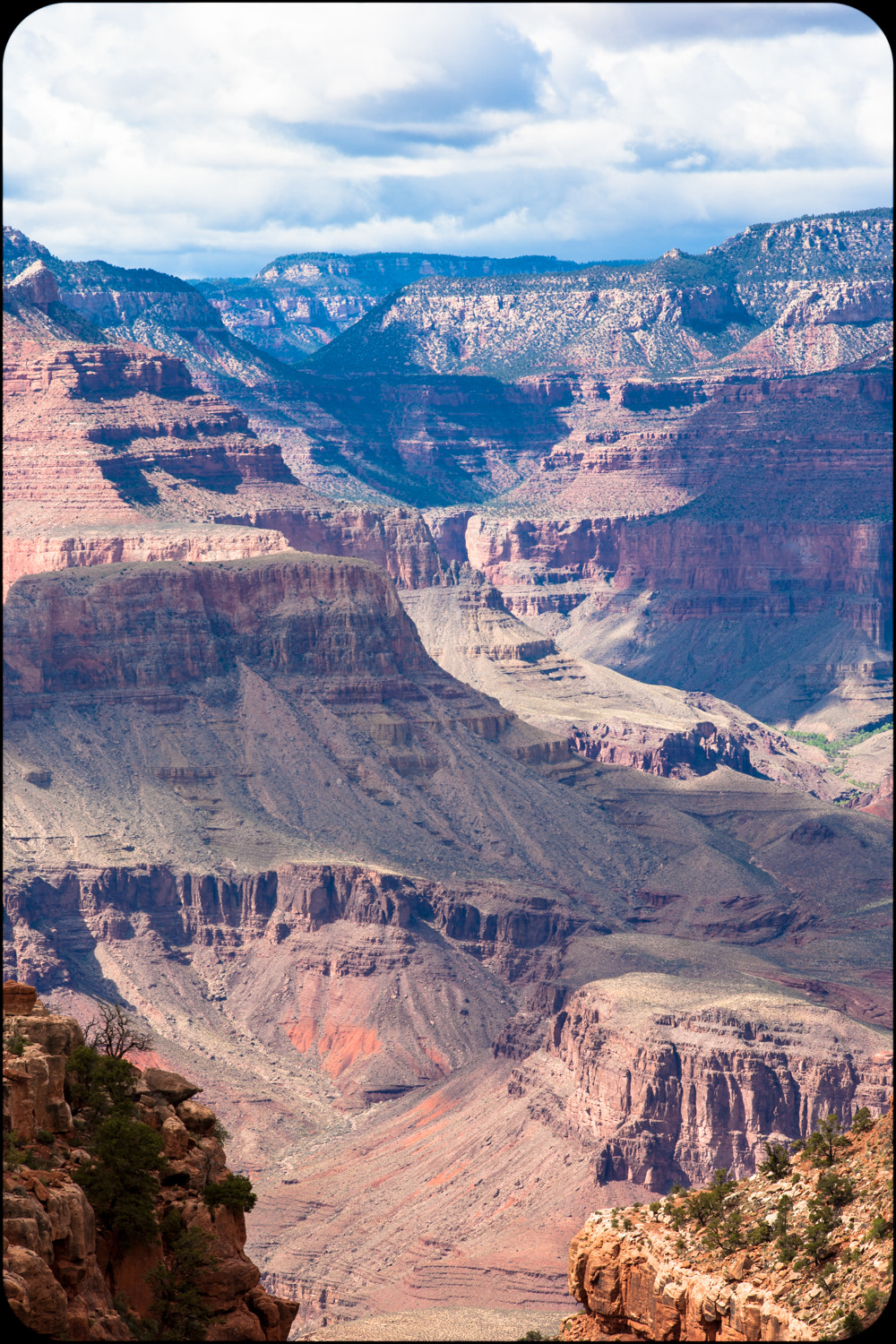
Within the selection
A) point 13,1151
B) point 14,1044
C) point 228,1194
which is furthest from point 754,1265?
point 14,1044

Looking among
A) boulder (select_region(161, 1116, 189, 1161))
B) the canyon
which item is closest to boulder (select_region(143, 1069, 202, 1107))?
boulder (select_region(161, 1116, 189, 1161))

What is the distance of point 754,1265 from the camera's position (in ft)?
102

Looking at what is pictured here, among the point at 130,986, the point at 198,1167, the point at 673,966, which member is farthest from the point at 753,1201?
the point at 130,986

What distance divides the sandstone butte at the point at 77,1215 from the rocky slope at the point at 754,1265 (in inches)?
192

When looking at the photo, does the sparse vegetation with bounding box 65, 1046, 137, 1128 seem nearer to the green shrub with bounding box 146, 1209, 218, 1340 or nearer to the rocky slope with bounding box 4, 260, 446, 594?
the green shrub with bounding box 146, 1209, 218, 1340

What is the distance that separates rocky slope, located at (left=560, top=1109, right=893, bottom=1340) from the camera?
2945 cm

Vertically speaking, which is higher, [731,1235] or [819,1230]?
[819,1230]

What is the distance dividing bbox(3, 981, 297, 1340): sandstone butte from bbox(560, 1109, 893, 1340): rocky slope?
4.88m

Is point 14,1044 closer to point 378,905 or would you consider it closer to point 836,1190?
point 836,1190

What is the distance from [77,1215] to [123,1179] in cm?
149

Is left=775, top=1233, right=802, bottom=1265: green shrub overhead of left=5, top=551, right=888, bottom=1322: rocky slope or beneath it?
overhead

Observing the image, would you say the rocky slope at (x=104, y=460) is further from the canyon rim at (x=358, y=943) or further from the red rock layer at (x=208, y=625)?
the red rock layer at (x=208, y=625)

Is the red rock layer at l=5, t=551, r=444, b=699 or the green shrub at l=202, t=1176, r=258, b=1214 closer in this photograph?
the green shrub at l=202, t=1176, r=258, b=1214

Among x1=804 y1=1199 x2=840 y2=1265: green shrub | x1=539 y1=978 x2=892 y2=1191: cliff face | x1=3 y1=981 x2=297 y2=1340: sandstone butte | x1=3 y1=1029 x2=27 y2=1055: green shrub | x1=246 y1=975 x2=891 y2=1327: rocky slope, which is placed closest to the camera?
x1=3 y1=981 x2=297 y2=1340: sandstone butte
